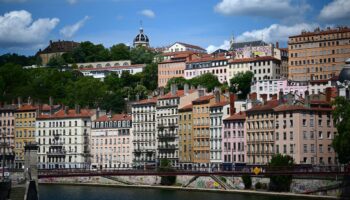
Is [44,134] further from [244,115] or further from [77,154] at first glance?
[244,115]

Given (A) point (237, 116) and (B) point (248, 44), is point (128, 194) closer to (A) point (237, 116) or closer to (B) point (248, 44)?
(A) point (237, 116)

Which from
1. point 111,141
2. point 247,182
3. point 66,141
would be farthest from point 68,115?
point 247,182

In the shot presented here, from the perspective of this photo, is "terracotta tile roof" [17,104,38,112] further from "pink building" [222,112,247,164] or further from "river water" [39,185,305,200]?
"pink building" [222,112,247,164]

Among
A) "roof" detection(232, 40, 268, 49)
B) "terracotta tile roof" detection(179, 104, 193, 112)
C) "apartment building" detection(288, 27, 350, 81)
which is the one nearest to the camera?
"terracotta tile roof" detection(179, 104, 193, 112)

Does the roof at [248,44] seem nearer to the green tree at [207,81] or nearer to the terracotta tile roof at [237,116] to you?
the green tree at [207,81]

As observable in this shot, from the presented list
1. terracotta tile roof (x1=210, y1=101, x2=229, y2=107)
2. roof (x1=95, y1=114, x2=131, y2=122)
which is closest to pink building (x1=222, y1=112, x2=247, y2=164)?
terracotta tile roof (x1=210, y1=101, x2=229, y2=107)

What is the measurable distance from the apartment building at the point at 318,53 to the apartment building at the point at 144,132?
31.5 meters

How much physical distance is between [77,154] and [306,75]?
38462mm

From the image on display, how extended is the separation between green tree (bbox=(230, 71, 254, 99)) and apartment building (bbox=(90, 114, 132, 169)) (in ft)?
66.1

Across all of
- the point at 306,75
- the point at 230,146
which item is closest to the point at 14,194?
the point at 230,146

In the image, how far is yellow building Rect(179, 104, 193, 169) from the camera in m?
99.1

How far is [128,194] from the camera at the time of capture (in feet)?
266

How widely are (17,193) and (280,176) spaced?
24203 millimetres

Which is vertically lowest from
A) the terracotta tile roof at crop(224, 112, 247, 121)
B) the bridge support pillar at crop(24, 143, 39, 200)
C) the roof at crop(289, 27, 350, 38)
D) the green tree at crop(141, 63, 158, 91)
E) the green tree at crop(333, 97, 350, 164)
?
the bridge support pillar at crop(24, 143, 39, 200)
